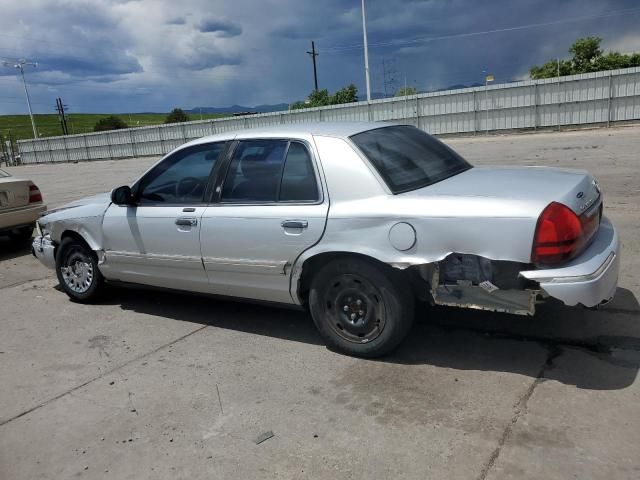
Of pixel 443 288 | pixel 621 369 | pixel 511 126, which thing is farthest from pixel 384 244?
pixel 511 126

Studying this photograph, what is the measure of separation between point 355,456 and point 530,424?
99 cm

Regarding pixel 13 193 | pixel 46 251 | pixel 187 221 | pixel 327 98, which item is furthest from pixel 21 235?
pixel 327 98

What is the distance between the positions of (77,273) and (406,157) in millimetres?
3660

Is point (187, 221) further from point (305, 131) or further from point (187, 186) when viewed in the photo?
point (305, 131)

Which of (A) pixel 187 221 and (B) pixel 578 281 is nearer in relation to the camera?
(B) pixel 578 281

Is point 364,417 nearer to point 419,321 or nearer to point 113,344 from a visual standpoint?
point 419,321

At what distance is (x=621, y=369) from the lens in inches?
138

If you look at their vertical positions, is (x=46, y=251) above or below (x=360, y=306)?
above

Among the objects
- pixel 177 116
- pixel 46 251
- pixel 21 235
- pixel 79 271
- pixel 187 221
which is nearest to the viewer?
pixel 187 221

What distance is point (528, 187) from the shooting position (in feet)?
11.8

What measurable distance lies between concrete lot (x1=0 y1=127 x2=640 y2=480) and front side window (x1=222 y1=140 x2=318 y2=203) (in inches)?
46.8

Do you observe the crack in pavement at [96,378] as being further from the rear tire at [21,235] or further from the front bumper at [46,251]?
the rear tire at [21,235]

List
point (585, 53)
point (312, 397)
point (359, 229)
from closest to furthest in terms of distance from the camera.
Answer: point (312, 397)
point (359, 229)
point (585, 53)

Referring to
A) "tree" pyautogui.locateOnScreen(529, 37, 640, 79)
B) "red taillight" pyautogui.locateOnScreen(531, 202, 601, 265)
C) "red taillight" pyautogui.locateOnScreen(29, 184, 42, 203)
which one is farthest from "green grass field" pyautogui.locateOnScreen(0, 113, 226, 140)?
"red taillight" pyautogui.locateOnScreen(531, 202, 601, 265)
